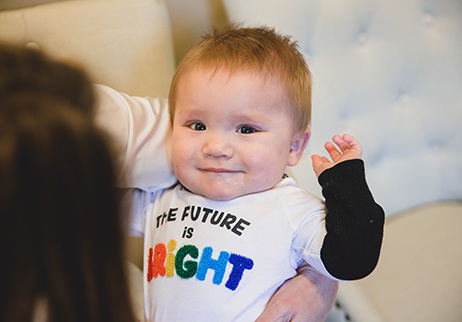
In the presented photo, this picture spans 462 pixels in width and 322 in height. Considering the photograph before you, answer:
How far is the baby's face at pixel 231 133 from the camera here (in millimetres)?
964

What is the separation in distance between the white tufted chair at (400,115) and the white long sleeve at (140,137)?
0.47m

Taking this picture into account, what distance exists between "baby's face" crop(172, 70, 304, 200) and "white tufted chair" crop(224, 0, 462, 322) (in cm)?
50

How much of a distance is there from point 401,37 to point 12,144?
123 centimetres

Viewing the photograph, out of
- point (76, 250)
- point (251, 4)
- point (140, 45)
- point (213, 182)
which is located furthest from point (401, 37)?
point (76, 250)

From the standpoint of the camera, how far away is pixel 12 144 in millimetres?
562

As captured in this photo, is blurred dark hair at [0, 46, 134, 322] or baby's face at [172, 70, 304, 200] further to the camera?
baby's face at [172, 70, 304, 200]

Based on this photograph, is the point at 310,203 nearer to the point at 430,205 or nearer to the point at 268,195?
the point at 268,195

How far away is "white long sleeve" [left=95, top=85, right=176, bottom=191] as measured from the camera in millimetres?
971

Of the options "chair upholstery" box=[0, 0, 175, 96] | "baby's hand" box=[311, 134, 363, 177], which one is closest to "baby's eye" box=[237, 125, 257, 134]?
"baby's hand" box=[311, 134, 363, 177]

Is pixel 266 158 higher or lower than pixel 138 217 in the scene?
higher

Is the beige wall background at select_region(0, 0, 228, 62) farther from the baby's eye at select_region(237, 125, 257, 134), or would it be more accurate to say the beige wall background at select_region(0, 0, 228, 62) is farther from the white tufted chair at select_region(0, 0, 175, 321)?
the baby's eye at select_region(237, 125, 257, 134)

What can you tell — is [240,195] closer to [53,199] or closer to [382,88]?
[53,199]

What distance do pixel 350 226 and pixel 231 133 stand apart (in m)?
0.24

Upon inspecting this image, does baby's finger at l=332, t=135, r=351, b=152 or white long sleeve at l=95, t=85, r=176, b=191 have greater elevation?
baby's finger at l=332, t=135, r=351, b=152
